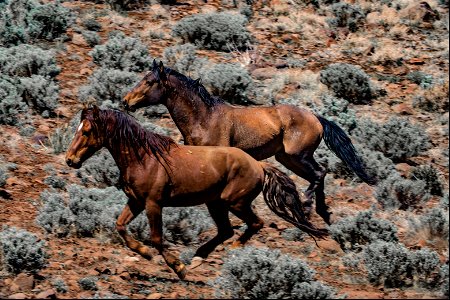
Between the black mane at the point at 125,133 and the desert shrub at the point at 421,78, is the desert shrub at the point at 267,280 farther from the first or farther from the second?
the desert shrub at the point at 421,78

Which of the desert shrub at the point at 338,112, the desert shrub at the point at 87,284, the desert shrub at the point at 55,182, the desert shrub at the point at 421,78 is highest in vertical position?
the desert shrub at the point at 87,284

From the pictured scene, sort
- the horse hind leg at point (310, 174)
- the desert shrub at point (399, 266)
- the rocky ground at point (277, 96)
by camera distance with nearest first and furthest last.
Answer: the rocky ground at point (277, 96) → the desert shrub at point (399, 266) → the horse hind leg at point (310, 174)

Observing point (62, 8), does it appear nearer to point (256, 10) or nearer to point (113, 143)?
point (256, 10)

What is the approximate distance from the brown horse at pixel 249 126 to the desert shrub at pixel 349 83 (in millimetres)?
5777

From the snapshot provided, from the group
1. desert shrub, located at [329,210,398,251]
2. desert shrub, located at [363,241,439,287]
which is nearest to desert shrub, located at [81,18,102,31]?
desert shrub, located at [329,210,398,251]

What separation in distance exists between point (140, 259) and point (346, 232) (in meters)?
3.10

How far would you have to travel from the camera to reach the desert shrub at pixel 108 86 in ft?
62.7

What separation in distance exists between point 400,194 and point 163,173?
19.6 feet

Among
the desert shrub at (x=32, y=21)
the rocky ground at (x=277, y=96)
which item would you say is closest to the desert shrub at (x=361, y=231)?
the rocky ground at (x=277, y=96)

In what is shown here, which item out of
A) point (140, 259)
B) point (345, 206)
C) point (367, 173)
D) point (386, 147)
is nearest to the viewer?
point (140, 259)

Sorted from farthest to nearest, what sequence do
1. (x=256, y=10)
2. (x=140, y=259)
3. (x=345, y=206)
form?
(x=256, y=10)
(x=345, y=206)
(x=140, y=259)

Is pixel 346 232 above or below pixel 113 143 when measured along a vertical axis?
below

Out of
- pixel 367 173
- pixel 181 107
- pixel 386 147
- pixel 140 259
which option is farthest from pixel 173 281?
pixel 386 147

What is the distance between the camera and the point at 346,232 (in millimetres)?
13000
